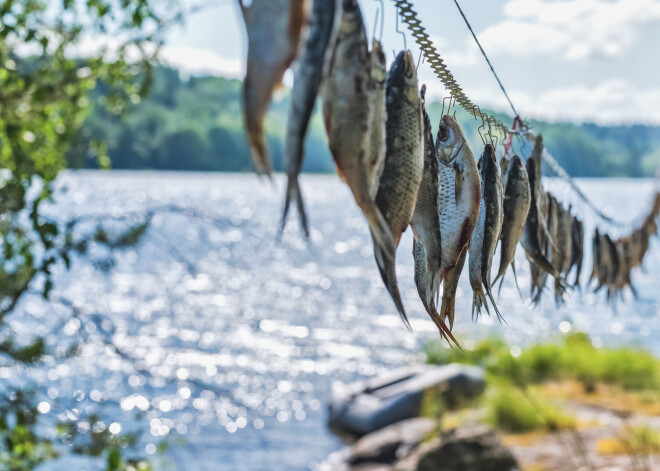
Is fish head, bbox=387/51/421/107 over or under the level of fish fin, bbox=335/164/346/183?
over

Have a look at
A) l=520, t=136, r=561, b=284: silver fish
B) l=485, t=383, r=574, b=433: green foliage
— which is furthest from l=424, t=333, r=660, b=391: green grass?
l=520, t=136, r=561, b=284: silver fish

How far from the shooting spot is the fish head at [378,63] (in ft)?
4.61

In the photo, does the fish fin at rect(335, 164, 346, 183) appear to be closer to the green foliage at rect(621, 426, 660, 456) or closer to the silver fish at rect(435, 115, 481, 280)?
the silver fish at rect(435, 115, 481, 280)

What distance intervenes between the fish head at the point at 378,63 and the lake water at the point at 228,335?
205 cm

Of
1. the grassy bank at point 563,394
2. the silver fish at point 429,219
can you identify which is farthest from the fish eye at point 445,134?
the grassy bank at point 563,394

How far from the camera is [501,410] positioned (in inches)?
643

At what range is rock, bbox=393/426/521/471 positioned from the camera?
966 cm

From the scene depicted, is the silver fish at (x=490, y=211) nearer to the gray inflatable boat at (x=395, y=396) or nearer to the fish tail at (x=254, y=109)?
the fish tail at (x=254, y=109)

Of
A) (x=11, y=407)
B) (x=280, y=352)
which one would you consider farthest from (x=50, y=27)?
(x=280, y=352)

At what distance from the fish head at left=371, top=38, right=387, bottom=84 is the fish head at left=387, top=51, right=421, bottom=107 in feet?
0.28

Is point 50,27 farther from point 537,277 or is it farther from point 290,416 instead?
point 290,416

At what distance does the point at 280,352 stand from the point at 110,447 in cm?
2729

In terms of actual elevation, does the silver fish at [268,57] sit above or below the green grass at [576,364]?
above

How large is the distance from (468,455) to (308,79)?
9385 mm
